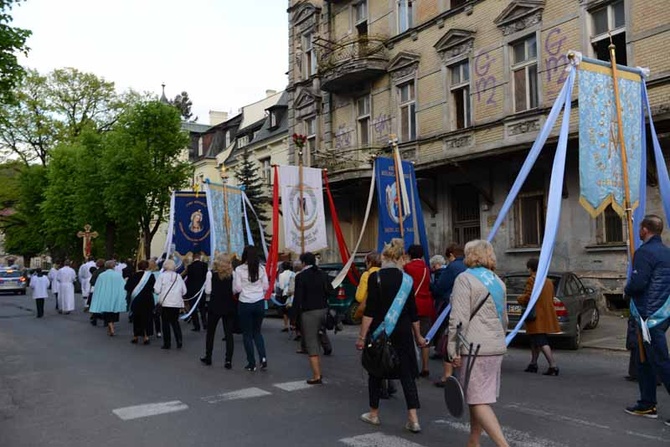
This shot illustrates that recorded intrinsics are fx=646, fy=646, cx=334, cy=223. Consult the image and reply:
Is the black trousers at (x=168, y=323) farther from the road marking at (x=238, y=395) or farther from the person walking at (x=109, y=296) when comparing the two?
the road marking at (x=238, y=395)

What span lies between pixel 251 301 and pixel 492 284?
540 cm

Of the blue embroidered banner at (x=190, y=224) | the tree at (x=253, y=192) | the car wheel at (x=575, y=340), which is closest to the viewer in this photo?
the car wheel at (x=575, y=340)

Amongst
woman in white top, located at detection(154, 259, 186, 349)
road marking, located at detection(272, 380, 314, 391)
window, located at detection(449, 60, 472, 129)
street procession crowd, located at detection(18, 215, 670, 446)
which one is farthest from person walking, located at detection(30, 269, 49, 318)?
road marking, located at detection(272, 380, 314, 391)

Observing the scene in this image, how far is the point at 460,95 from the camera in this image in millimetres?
21297

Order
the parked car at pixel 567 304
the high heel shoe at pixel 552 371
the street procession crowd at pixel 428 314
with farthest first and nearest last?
the parked car at pixel 567 304, the high heel shoe at pixel 552 371, the street procession crowd at pixel 428 314

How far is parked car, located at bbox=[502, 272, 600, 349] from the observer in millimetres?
11500

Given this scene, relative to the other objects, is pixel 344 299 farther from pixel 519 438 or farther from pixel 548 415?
pixel 519 438

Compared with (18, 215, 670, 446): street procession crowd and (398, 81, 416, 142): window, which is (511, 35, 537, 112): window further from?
(18, 215, 670, 446): street procession crowd

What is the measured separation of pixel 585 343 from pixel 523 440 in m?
7.19

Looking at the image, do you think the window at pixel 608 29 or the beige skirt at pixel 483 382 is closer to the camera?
the beige skirt at pixel 483 382

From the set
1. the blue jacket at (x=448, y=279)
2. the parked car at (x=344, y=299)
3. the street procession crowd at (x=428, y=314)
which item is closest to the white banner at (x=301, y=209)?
the parked car at (x=344, y=299)

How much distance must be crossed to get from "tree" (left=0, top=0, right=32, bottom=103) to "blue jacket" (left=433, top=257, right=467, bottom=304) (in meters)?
14.9

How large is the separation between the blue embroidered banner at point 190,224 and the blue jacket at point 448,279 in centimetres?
1097

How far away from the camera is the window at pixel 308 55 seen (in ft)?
95.1
